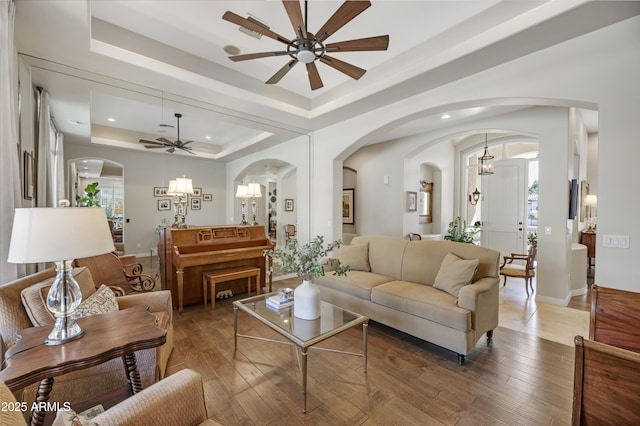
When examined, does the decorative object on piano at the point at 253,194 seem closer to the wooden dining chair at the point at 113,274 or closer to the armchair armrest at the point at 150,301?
the wooden dining chair at the point at 113,274

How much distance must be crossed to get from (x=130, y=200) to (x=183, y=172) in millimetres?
785

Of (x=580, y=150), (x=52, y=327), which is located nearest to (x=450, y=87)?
(x=580, y=150)

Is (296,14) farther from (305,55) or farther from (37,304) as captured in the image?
(37,304)

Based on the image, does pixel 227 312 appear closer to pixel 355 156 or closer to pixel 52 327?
pixel 52 327

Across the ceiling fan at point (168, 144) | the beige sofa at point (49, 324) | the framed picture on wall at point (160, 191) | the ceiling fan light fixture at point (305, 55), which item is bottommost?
the beige sofa at point (49, 324)

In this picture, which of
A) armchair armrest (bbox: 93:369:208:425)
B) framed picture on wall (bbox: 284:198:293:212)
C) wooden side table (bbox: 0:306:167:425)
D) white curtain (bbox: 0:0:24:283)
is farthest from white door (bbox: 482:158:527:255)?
white curtain (bbox: 0:0:24:283)

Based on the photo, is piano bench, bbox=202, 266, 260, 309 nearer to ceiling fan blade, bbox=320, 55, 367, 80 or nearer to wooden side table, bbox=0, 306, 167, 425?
wooden side table, bbox=0, 306, 167, 425

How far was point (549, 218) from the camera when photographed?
417 centimetres

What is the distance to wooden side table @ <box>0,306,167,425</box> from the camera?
3.94ft

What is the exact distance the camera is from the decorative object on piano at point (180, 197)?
3.98 meters

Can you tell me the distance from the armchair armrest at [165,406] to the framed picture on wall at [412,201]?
5.49 m

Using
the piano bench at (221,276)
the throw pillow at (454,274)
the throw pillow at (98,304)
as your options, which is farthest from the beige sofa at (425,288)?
the throw pillow at (98,304)

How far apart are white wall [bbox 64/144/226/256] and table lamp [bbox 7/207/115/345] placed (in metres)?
2.52

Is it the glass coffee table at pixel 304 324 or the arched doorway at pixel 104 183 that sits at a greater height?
the arched doorway at pixel 104 183
